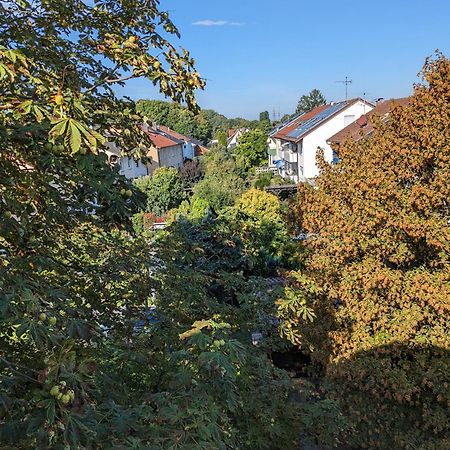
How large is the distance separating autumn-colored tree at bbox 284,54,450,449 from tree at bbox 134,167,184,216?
22852 mm

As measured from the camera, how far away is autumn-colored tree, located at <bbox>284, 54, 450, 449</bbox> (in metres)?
6.81

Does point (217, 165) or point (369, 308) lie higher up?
point (217, 165)

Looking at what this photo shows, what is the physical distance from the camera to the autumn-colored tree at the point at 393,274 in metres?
6.81

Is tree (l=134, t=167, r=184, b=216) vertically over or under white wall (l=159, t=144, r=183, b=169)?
under

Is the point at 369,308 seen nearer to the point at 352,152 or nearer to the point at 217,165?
the point at 352,152

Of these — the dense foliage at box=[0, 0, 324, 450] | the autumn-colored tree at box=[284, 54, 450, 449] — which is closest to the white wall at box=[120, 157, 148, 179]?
the dense foliage at box=[0, 0, 324, 450]

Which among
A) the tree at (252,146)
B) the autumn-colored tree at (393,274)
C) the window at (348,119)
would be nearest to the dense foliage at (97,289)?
the autumn-colored tree at (393,274)

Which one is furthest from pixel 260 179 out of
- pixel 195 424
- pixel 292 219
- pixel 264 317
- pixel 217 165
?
pixel 195 424

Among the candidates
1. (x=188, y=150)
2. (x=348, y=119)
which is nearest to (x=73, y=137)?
(x=348, y=119)

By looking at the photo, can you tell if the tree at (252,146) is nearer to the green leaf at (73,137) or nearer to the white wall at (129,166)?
the white wall at (129,166)

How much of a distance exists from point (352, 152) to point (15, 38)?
604cm

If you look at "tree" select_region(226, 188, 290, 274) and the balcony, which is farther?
the balcony

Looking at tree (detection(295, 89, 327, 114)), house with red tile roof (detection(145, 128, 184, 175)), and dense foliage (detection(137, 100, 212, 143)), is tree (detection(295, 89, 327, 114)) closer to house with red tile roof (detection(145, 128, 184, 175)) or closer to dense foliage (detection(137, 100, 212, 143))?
dense foliage (detection(137, 100, 212, 143))

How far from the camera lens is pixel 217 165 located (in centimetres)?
3444
